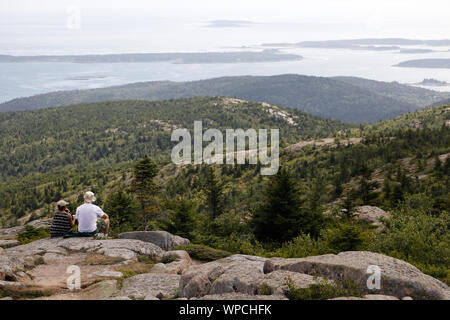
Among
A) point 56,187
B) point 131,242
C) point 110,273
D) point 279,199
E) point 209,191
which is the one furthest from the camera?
point 56,187

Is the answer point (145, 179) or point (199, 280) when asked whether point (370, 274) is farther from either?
point (145, 179)

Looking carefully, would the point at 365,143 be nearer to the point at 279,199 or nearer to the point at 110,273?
the point at 279,199

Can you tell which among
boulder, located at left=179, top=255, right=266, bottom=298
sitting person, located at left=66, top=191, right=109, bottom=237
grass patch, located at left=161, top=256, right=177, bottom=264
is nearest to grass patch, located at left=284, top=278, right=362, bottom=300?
boulder, located at left=179, top=255, right=266, bottom=298

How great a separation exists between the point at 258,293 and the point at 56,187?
386 ft

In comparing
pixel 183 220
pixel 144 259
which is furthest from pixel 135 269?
pixel 183 220

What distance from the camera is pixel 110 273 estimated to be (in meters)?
12.9

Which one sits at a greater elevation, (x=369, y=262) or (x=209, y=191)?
(x=369, y=262)

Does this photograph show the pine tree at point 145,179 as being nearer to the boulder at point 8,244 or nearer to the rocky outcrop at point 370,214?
the boulder at point 8,244

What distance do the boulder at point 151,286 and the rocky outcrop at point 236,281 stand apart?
2.58 feet

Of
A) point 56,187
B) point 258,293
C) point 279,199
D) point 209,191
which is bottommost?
point 56,187

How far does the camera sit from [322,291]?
8461 millimetres

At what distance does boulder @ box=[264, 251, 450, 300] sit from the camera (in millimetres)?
8562

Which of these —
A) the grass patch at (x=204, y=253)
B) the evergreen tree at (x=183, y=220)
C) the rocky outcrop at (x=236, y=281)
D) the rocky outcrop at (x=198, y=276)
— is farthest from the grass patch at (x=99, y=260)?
the evergreen tree at (x=183, y=220)
